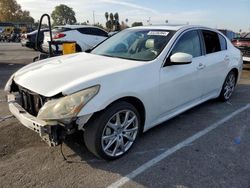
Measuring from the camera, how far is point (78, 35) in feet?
44.3

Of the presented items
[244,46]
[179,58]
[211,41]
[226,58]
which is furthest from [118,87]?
[244,46]

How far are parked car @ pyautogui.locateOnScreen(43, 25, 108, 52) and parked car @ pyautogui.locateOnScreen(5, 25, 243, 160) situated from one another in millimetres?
8671

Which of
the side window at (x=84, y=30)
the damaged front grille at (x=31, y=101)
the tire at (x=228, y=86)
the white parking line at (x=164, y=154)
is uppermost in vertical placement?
the side window at (x=84, y=30)

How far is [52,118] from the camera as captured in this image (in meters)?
2.89

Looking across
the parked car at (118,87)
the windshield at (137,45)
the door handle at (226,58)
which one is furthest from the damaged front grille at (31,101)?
the door handle at (226,58)

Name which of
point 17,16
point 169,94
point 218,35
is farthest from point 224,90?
point 17,16

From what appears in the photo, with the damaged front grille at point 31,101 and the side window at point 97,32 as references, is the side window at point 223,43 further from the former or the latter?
the side window at point 97,32

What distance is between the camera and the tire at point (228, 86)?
5719 millimetres

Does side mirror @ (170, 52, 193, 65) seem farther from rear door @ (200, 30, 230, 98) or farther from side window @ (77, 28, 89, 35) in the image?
side window @ (77, 28, 89, 35)

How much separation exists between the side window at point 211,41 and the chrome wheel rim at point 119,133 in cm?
223

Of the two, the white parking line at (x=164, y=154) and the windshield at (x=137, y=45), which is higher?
the windshield at (x=137, y=45)

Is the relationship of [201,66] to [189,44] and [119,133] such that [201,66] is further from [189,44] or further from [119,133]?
[119,133]

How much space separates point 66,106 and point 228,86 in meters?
4.09

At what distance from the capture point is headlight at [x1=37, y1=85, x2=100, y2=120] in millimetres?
2872
